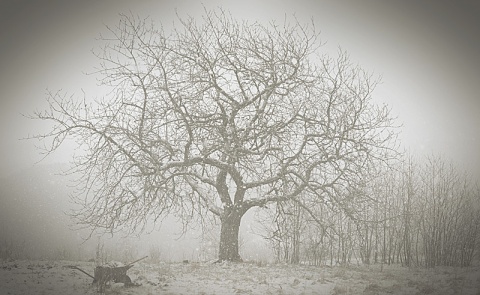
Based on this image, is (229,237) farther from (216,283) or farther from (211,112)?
(211,112)

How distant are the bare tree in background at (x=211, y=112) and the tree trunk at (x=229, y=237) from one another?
8 centimetres

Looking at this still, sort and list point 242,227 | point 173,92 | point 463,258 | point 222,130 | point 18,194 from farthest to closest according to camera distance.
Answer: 1. point 242,227
2. point 18,194
3. point 463,258
4. point 173,92
5. point 222,130

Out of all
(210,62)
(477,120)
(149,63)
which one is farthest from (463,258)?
(477,120)

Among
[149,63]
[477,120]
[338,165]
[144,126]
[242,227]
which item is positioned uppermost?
[477,120]

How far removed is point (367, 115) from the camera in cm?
1039

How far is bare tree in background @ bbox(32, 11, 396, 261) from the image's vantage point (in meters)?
9.09

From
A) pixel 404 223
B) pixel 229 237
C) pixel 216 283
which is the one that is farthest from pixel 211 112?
pixel 404 223

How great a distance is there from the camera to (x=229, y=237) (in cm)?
1112

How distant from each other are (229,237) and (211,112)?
177 inches

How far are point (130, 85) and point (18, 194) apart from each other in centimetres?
3951

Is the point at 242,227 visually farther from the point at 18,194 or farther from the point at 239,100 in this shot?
the point at 239,100

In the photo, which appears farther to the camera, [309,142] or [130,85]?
[309,142]

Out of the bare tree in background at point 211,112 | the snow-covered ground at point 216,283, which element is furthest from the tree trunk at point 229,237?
the snow-covered ground at point 216,283

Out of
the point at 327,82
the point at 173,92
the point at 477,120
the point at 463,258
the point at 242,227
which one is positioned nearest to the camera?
the point at 173,92
